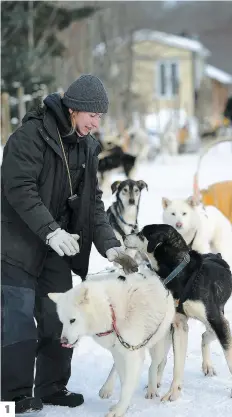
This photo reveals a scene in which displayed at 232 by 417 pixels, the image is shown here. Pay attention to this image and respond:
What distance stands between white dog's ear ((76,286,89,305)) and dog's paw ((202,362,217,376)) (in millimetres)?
1189

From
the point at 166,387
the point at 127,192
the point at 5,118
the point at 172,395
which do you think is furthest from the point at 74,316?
the point at 5,118

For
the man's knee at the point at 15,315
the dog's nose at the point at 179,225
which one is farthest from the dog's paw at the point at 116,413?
the dog's nose at the point at 179,225

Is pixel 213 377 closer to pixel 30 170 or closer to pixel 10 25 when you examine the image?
pixel 30 170

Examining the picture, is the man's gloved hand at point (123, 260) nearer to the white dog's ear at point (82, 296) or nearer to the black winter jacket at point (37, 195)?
the black winter jacket at point (37, 195)

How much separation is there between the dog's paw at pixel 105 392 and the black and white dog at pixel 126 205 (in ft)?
10.7

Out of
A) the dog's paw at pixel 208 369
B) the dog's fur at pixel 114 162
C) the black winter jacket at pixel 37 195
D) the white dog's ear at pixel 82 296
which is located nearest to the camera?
the white dog's ear at pixel 82 296

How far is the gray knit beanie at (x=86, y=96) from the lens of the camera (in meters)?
3.46

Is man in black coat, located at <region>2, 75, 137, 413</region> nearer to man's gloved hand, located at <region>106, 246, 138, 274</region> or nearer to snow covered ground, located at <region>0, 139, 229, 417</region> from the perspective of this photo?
man's gloved hand, located at <region>106, 246, 138, 274</region>

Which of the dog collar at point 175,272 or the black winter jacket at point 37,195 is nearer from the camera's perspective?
the black winter jacket at point 37,195

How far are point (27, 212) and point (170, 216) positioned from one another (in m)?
3.12

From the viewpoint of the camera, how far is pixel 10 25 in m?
21.2

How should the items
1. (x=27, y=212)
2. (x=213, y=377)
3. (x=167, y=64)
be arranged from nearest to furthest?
(x=27, y=212)
(x=213, y=377)
(x=167, y=64)

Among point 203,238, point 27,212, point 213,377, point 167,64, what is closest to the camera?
point 27,212

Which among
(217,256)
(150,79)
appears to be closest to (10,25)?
(217,256)
